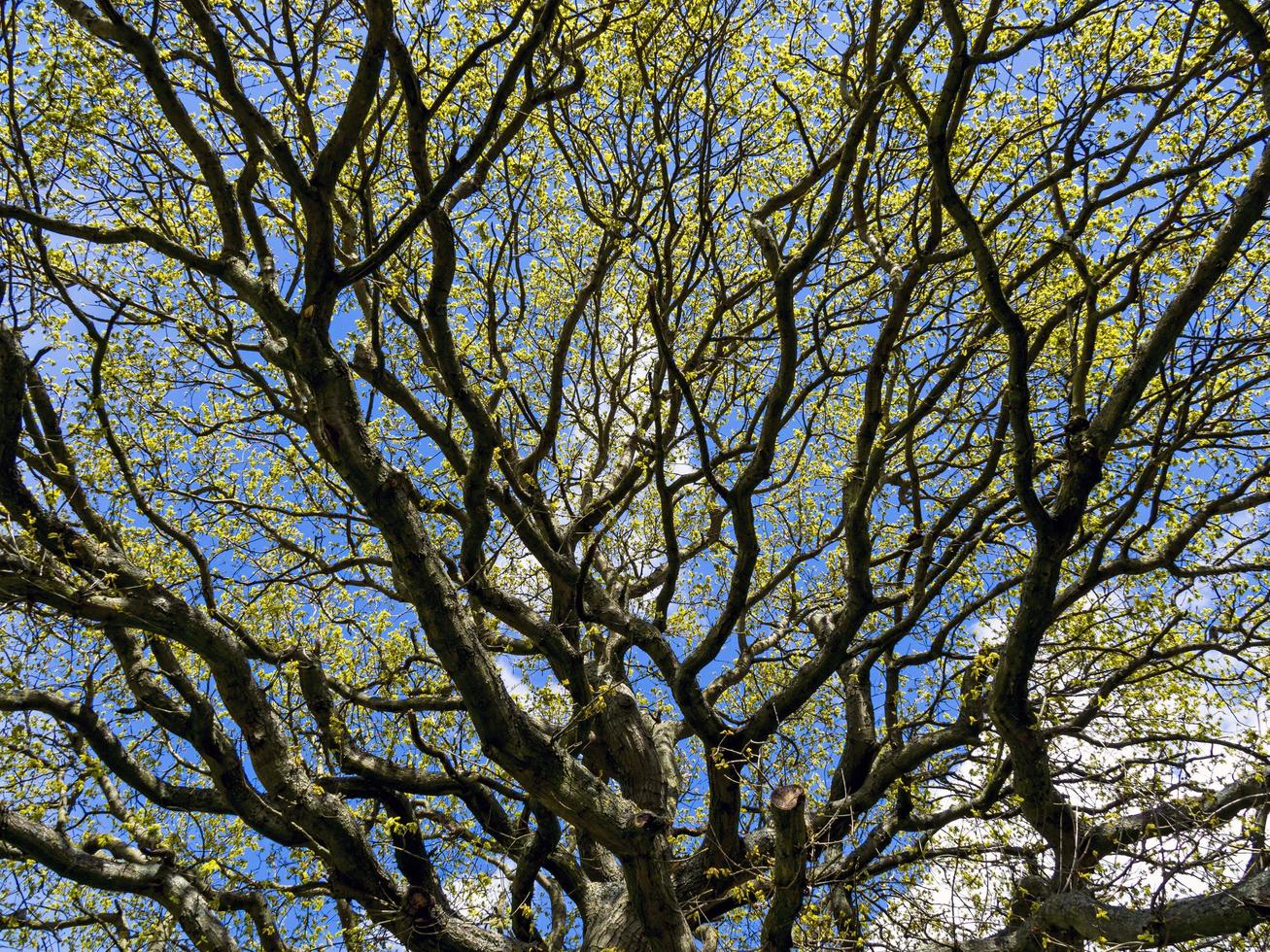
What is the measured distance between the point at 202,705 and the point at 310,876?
2.40 metres

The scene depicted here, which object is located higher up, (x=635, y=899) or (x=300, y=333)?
(x=300, y=333)

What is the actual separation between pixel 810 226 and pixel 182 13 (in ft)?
21.4

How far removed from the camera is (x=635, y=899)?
6.58m

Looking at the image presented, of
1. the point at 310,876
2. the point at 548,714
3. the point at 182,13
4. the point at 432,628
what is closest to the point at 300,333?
the point at 432,628

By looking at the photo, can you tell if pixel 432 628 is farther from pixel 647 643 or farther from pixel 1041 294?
pixel 1041 294

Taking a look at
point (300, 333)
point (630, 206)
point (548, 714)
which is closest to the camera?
point (300, 333)

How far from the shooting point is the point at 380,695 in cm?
972

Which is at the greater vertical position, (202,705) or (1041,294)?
(1041,294)

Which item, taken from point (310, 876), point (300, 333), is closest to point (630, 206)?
point (300, 333)

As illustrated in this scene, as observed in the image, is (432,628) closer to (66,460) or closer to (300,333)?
(300,333)

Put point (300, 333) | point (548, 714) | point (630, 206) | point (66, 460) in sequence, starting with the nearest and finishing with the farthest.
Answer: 1. point (300, 333)
2. point (66, 460)
3. point (630, 206)
4. point (548, 714)

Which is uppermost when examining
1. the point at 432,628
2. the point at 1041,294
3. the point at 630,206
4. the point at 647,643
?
the point at 630,206

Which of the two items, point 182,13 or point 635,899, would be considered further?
point 182,13

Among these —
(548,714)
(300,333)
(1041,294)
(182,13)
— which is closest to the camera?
(300,333)
